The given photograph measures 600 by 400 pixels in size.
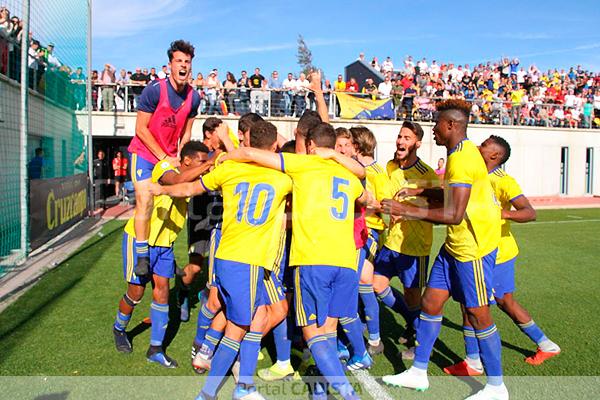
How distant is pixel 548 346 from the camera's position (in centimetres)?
483

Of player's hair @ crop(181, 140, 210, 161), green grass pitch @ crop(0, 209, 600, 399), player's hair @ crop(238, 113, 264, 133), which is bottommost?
green grass pitch @ crop(0, 209, 600, 399)

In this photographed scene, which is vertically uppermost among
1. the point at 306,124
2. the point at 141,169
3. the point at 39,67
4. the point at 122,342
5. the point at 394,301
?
the point at 39,67

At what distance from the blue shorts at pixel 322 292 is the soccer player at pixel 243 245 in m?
0.33

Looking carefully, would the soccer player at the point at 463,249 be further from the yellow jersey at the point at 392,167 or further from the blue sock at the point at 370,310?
the yellow jersey at the point at 392,167

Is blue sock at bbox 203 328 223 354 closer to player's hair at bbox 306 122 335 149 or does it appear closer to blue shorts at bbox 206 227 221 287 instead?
blue shorts at bbox 206 227 221 287

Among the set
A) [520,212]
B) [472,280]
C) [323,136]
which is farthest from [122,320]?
[520,212]

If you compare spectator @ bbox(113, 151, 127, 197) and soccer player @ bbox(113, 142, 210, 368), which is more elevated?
spectator @ bbox(113, 151, 127, 197)

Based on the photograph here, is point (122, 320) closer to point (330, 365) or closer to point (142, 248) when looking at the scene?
point (142, 248)

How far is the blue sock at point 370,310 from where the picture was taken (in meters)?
5.01

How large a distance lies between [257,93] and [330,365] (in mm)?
17698

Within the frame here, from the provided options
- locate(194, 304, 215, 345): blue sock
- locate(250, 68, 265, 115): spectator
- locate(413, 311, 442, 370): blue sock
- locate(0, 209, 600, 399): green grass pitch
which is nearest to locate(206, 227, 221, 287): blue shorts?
locate(194, 304, 215, 345): blue sock

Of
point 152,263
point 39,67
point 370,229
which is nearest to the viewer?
point 152,263

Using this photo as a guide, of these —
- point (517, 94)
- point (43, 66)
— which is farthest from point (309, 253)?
point (517, 94)

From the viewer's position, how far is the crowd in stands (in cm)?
919
